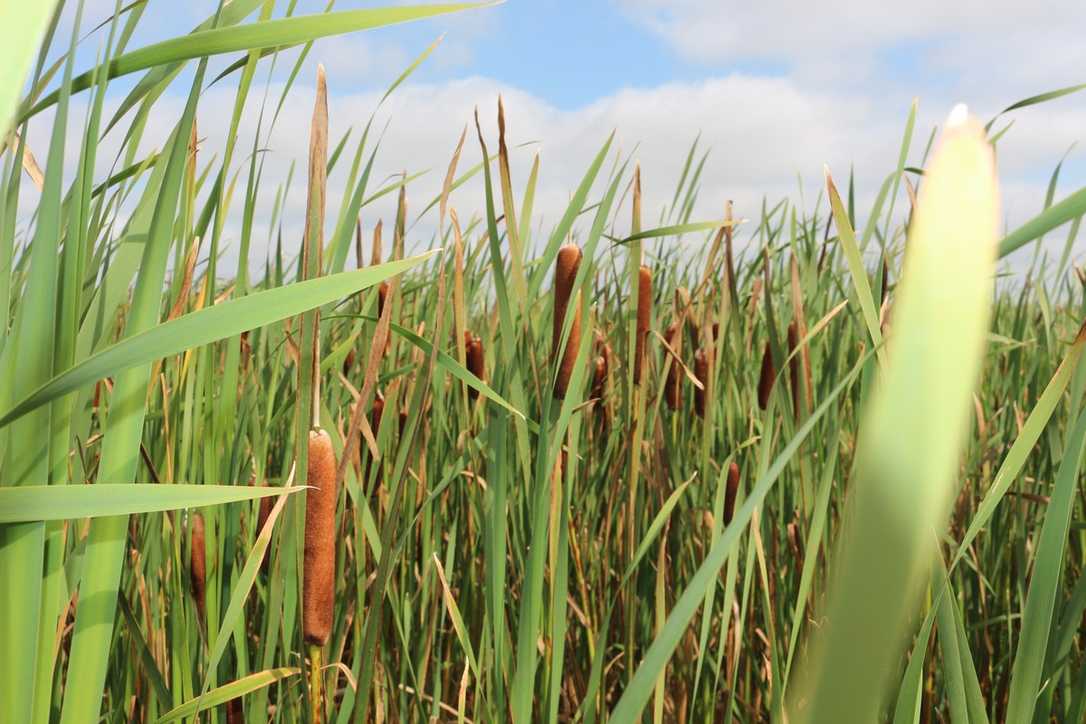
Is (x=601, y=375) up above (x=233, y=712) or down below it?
above

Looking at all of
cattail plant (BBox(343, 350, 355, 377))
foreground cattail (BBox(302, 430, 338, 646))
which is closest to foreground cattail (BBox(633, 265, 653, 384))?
foreground cattail (BBox(302, 430, 338, 646))

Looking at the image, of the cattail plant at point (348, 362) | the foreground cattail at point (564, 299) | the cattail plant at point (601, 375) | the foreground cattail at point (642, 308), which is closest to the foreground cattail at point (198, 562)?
the foreground cattail at point (564, 299)

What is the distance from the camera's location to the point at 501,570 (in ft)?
3.07

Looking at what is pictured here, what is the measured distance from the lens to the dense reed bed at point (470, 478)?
0.61 feet

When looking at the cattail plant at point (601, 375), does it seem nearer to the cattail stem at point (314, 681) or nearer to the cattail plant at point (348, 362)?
the cattail plant at point (348, 362)

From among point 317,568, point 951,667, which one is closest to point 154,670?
point 317,568

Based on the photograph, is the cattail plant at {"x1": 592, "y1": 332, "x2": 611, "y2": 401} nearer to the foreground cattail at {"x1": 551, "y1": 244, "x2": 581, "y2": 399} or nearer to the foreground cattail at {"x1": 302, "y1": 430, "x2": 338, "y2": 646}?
the foreground cattail at {"x1": 551, "y1": 244, "x2": 581, "y2": 399}

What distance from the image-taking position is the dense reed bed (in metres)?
0.19

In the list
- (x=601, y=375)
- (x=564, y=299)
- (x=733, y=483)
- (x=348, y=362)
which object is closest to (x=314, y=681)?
(x=564, y=299)

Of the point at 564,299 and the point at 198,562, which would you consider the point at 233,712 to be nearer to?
the point at 198,562

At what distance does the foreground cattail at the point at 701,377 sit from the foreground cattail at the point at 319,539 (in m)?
0.71

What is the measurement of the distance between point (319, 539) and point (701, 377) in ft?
2.95

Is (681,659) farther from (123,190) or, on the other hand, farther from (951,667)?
(123,190)

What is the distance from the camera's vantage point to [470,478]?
1454mm
